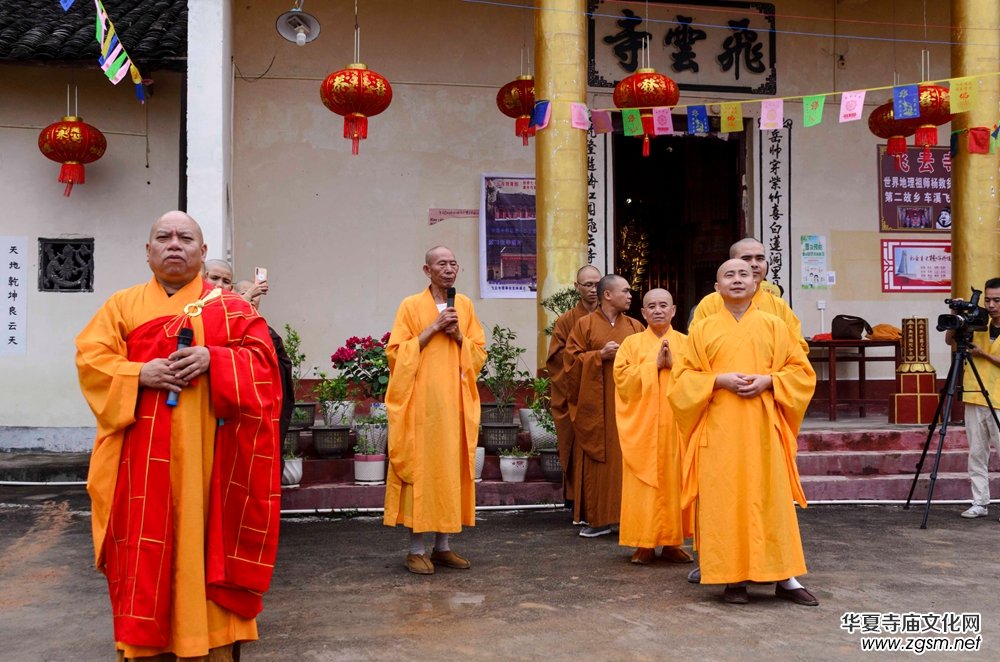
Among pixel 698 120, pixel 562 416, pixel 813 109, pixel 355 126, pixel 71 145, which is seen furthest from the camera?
pixel 71 145

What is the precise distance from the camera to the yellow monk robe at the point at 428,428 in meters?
5.41

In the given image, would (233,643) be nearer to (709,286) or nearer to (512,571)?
(512,571)

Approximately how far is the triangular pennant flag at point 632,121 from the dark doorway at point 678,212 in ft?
7.17

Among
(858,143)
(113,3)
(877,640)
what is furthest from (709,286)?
(877,640)

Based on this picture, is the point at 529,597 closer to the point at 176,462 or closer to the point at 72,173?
the point at 176,462

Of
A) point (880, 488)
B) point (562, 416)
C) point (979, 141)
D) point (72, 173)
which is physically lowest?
point (880, 488)

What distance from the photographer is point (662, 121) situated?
869 cm

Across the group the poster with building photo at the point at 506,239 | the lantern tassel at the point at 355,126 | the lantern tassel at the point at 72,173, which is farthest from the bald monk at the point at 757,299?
the lantern tassel at the point at 72,173

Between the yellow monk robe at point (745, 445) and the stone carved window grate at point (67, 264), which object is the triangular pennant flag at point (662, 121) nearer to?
the yellow monk robe at point (745, 445)

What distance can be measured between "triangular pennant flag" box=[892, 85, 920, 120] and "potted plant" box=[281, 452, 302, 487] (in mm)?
5546

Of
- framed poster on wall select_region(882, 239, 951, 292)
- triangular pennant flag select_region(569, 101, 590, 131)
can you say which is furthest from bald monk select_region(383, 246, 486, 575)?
framed poster on wall select_region(882, 239, 951, 292)

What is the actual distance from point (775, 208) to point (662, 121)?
2806 mm

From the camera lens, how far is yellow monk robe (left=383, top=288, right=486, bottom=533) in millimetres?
5410

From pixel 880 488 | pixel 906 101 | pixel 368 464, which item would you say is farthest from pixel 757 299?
pixel 906 101
